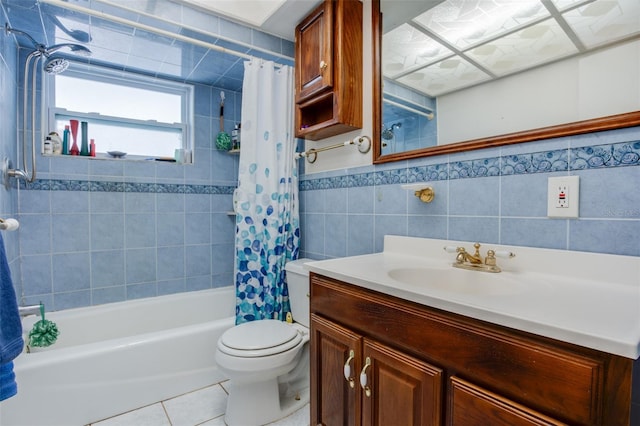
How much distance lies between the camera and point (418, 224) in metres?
1.33

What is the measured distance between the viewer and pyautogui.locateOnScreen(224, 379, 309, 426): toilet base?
145 centimetres

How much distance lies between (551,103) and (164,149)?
238cm

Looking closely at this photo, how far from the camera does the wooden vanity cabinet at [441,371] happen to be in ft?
1.67

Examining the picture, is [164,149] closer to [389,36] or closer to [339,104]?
[339,104]

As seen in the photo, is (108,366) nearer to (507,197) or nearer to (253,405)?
(253,405)

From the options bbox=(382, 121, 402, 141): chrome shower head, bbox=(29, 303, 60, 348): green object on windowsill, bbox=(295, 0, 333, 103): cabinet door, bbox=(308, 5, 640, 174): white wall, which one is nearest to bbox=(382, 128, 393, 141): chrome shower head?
bbox=(382, 121, 402, 141): chrome shower head

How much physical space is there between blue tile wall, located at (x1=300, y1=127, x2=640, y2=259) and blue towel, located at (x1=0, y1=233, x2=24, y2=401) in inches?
52.5

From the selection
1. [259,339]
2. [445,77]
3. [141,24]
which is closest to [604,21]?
[445,77]

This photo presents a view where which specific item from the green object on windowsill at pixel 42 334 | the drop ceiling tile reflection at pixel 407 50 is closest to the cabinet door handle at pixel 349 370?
the drop ceiling tile reflection at pixel 407 50

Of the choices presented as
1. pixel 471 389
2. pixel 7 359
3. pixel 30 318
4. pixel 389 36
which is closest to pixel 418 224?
pixel 471 389

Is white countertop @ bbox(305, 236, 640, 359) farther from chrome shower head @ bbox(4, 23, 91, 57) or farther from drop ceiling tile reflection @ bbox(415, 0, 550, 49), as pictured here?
chrome shower head @ bbox(4, 23, 91, 57)

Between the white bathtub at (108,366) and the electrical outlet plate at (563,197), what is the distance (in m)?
1.69

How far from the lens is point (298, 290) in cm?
179

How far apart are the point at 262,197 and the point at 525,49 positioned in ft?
4.52
